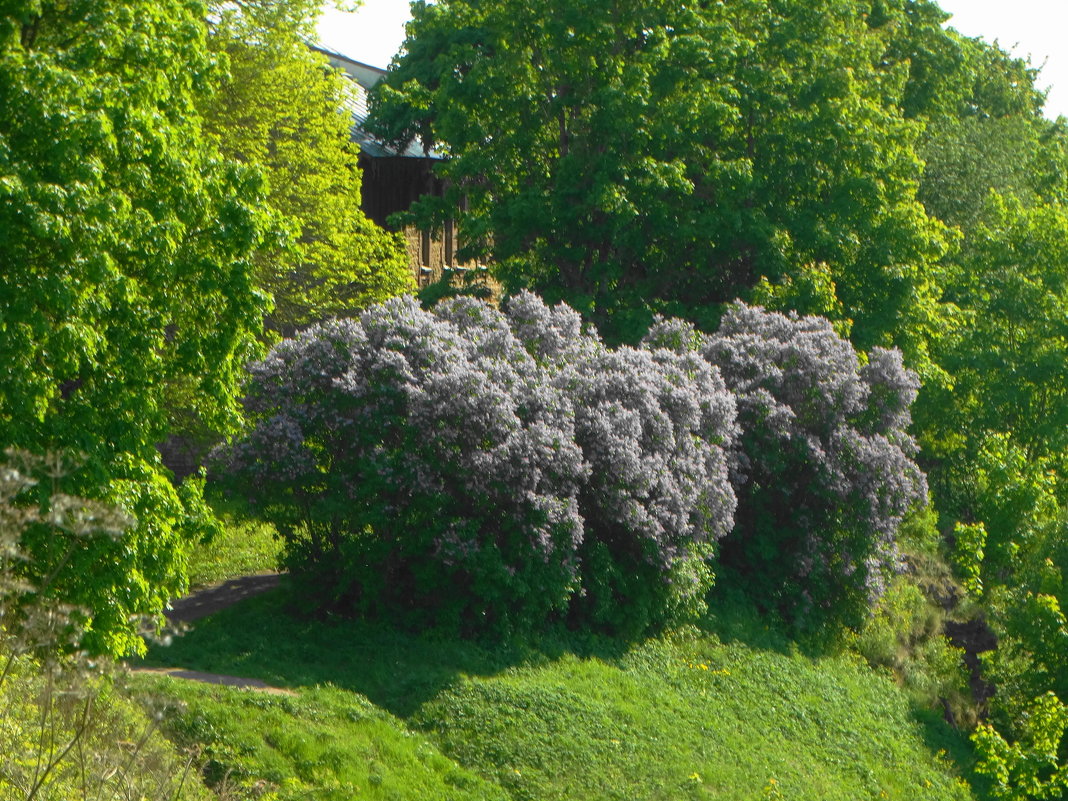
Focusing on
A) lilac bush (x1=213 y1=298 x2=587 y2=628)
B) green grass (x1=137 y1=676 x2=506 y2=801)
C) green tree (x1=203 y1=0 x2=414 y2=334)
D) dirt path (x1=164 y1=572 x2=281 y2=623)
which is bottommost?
dirt path (x1=164 y1=572 x2=281 y2=623)

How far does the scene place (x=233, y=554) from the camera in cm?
2214

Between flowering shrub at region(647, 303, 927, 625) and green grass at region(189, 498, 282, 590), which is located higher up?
flowering shrub at region(647, 303, 927, 625)

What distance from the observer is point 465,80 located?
28.5m

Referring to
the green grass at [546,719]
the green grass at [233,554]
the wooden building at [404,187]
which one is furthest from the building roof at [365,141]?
the green grass at [546,719]

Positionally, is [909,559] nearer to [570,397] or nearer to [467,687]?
[570,397]

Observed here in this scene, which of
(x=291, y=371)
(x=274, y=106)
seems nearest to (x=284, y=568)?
(x=291, y=371)

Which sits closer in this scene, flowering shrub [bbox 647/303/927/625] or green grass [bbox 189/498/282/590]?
green grass [bbox 189/498/282/590]

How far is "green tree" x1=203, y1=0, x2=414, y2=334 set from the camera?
25359 mm

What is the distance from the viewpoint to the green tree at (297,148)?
998 inches

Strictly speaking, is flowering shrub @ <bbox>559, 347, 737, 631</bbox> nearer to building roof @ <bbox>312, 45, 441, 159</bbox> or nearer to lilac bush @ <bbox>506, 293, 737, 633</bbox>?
→ lilac bush @ <bbox>506, 293, 737, 633</bbox>

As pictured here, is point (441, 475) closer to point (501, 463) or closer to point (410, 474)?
point (410, 474)

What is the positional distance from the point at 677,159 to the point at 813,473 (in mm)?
7729

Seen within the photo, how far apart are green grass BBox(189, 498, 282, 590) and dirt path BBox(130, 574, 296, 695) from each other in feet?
1.02

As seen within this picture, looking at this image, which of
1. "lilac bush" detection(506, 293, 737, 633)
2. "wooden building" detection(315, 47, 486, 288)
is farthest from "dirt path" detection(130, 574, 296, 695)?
"wooden building" detection(315, 47, 486, 288)
